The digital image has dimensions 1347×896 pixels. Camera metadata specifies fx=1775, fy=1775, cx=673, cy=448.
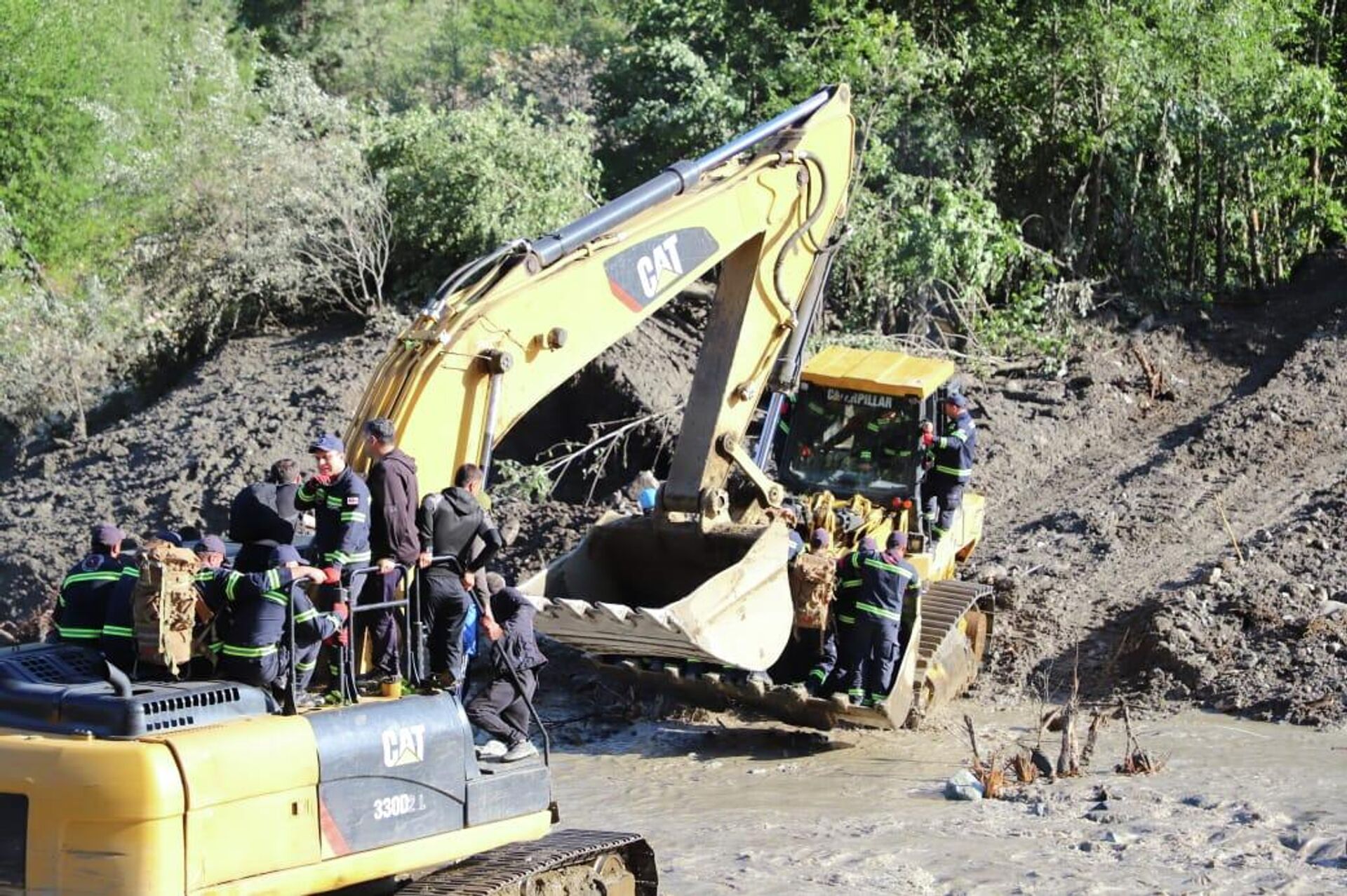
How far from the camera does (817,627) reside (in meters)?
11.7

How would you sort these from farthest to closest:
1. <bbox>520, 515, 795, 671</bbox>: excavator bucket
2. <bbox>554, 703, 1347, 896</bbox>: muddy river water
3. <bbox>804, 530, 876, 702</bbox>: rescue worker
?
1. <bbox>804, 530, 876, 702</bbox>: rescue worker
2. <bbox>520, 515, 795, 671</bbox>: excavator bucket
3. <bbox>554, 703, 1347, 896</bbox>: muddy river water

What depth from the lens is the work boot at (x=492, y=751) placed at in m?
7.75

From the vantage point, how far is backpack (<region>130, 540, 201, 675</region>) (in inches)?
269

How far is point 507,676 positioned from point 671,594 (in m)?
3.60

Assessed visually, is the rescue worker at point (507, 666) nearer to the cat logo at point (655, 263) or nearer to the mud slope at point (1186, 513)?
the cat logo at point (655, 263)

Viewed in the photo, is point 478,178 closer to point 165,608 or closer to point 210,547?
point 210,547

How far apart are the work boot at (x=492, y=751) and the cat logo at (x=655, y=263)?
127 inches

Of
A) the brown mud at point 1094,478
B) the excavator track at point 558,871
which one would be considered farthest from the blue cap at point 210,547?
the brown mud at point 1094,478

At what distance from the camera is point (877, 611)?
11547 millimetres

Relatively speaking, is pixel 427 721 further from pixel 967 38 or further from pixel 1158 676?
pixel 967 38

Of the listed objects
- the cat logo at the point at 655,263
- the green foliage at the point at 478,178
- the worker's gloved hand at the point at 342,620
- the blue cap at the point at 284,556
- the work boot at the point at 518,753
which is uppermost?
the green foliage at the point at 478,178

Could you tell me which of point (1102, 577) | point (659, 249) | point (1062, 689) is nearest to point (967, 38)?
point (1102, 577)

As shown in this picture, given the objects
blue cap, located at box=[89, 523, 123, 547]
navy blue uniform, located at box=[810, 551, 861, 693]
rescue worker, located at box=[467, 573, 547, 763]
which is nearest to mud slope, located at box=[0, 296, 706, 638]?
navy blue uniform, located at box=[810, 551, 861, 693]

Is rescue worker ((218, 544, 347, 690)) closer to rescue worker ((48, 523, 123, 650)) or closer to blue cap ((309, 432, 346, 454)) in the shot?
rescue worker ((48, 523, 123, 650))
